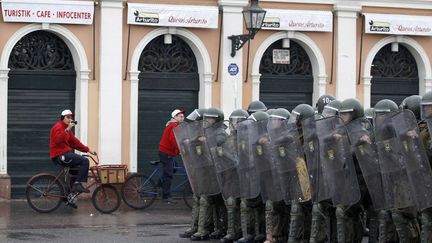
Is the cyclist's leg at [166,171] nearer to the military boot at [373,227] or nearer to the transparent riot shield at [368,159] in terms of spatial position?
the military boot at [373,227]

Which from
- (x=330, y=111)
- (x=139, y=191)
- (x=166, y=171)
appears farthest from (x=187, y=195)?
(x=330, y=111)

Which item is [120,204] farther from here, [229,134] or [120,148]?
[229,134]

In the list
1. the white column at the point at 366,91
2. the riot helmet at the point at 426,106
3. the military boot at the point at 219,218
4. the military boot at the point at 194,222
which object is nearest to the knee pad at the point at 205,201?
the military boot at the point at 219,218

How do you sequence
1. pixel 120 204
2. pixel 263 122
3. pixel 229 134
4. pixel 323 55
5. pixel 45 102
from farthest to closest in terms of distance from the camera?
pixel 323 55
pixel 45 102
pixel 120 204
pixel 229 134
pixel 263 122

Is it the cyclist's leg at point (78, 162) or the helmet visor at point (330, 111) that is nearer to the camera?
the helmet visor at point (330, 111)

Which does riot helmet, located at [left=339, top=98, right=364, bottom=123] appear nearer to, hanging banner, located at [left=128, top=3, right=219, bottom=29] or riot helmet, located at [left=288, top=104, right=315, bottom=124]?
riot helmet, located at [left=288, top=104, right=315, bottom=124]

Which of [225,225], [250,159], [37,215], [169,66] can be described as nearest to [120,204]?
[37,215]

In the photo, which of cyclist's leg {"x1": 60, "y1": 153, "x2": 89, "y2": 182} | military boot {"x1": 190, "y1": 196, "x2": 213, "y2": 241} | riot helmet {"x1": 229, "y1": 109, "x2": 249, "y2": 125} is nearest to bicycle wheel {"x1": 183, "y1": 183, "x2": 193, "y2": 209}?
cyclist's leg {"x1": 60, "y1": 153, "x2": 89, "y2": 182}

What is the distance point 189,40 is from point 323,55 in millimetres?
3179

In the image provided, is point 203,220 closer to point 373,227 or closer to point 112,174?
point 373,227

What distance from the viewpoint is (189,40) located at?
21875 mm

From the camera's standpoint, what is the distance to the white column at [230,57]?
22047 millimetres

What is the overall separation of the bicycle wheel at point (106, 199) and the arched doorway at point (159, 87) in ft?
9.84

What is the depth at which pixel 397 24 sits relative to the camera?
23.2 meters
